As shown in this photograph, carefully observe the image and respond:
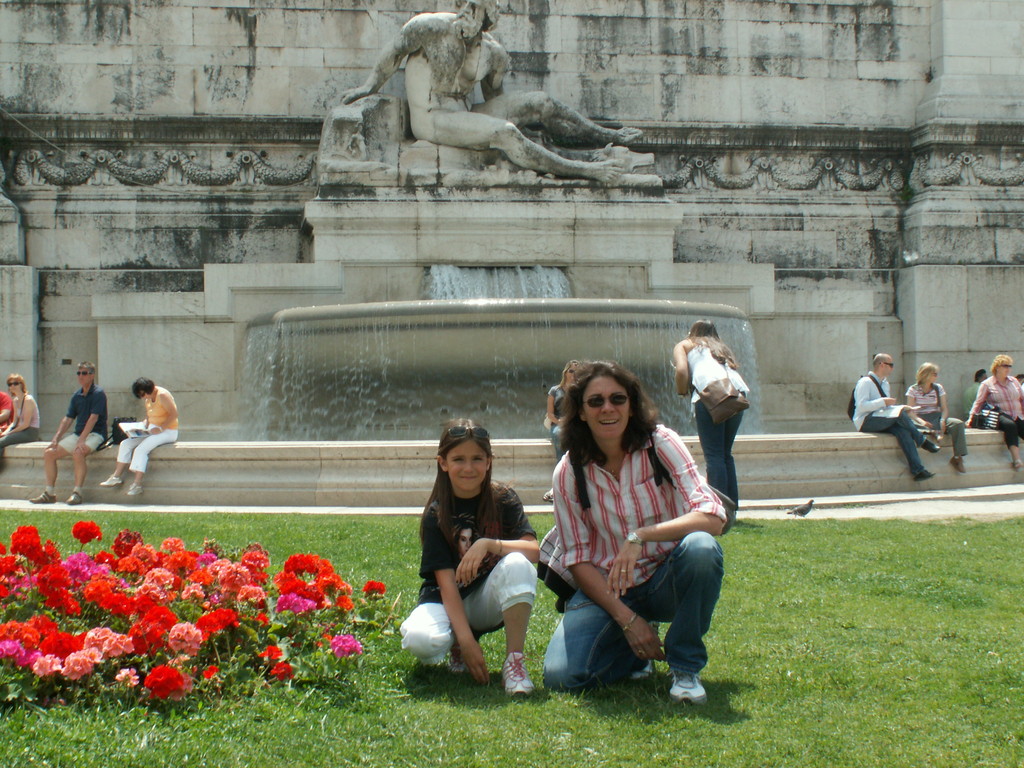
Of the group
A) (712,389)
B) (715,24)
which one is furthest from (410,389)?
(715,24)

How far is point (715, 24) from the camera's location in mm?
16094

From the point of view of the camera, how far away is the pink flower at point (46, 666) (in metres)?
3.35

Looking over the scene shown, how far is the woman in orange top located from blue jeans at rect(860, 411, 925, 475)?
5948 mm

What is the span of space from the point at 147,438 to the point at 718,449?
455 centimetres

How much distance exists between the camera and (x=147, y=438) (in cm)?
883

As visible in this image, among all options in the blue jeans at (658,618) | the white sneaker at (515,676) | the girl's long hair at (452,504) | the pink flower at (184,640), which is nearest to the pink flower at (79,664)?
the pink flower at (184,640)

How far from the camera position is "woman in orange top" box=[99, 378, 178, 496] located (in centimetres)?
868

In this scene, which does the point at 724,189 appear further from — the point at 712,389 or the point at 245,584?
the point at 245,584

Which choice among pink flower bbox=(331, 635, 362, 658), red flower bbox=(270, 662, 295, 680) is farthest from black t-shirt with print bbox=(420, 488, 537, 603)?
red flower bbox=(270, 662, 295, 680)

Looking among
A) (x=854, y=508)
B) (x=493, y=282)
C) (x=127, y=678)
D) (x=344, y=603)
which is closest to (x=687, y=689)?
(x=344, y=603)

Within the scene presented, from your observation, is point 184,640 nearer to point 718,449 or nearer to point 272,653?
point 272,653

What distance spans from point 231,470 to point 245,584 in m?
4.79

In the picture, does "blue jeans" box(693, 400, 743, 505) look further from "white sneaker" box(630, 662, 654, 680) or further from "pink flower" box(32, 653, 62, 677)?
"pink flower" box(32, 653, 62, 677)

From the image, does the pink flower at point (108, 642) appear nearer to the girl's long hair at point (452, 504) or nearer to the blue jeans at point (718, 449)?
the girl's long hair at point (452, 504)
